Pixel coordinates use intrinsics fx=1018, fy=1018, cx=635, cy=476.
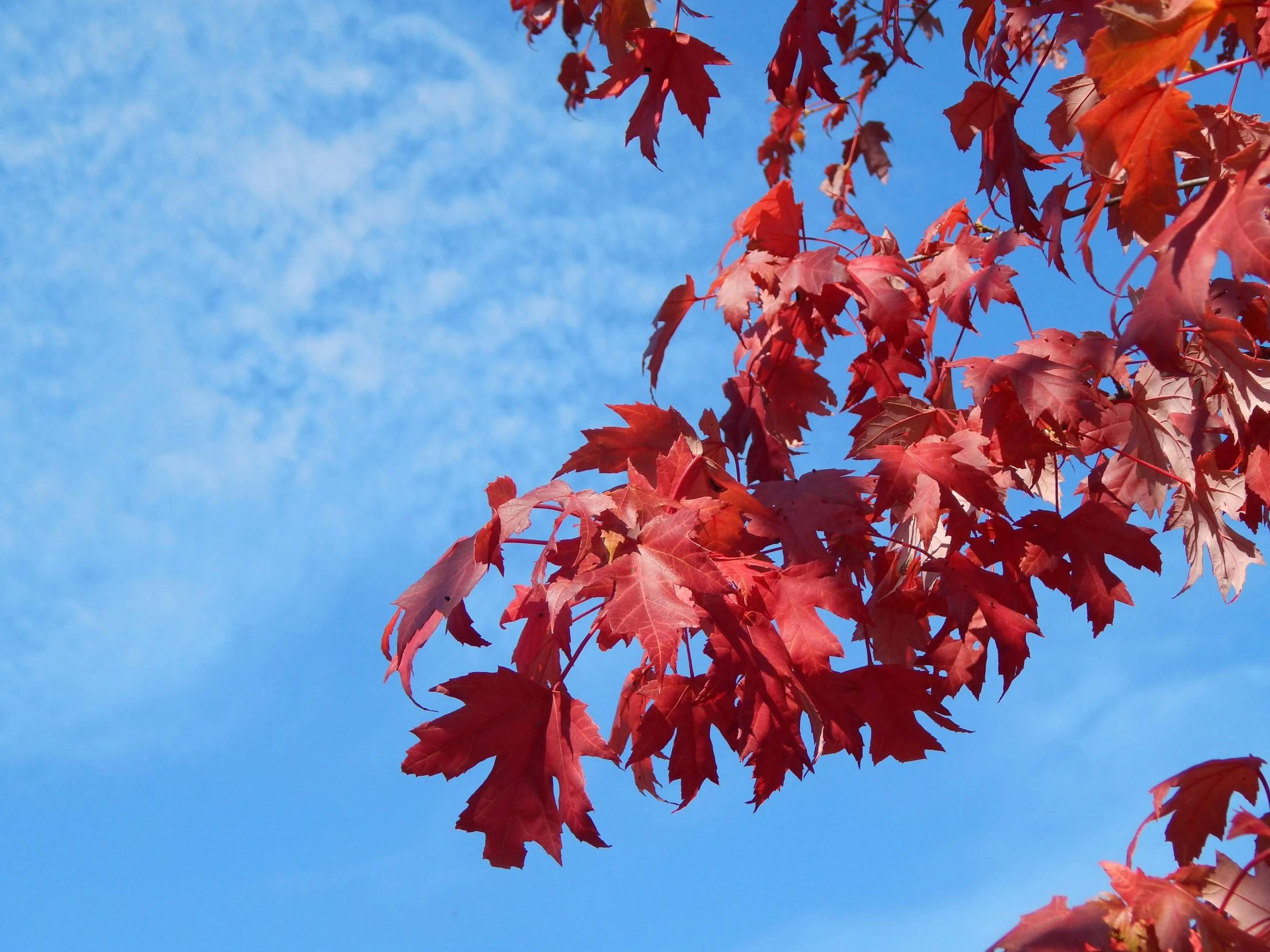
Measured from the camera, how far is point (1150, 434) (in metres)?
2.86

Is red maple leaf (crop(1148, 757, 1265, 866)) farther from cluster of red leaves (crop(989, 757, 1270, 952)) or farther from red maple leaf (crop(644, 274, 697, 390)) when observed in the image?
red maple leaf (crop(644, 274, 697, 390))

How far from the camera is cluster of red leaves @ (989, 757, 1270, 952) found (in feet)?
5.64

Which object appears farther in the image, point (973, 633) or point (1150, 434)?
point (1150, 434)

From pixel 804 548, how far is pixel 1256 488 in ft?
4.52

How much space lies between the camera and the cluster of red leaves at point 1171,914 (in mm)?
1720

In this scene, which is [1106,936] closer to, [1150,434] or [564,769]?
[564,769]

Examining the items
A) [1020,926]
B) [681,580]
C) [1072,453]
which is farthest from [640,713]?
[1072,453]

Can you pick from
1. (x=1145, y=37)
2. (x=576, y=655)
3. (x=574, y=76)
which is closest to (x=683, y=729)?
(x=576, y=655)

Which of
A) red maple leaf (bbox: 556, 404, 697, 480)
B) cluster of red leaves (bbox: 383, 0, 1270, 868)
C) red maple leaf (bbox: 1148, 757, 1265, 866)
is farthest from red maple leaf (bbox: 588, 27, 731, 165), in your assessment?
red maple leaf (bbox: 1148, 757, 1265, 866)

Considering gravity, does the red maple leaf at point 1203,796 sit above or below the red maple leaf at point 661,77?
below

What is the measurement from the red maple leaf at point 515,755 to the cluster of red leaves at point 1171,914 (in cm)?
85

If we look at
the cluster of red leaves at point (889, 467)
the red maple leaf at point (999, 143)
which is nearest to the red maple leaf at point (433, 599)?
the cluster of red leaves at point (889, 467)

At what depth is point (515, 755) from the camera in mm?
2143

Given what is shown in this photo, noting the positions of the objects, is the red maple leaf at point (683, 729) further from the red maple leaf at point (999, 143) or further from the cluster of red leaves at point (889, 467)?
the red maple leaf at point (999, 143)
